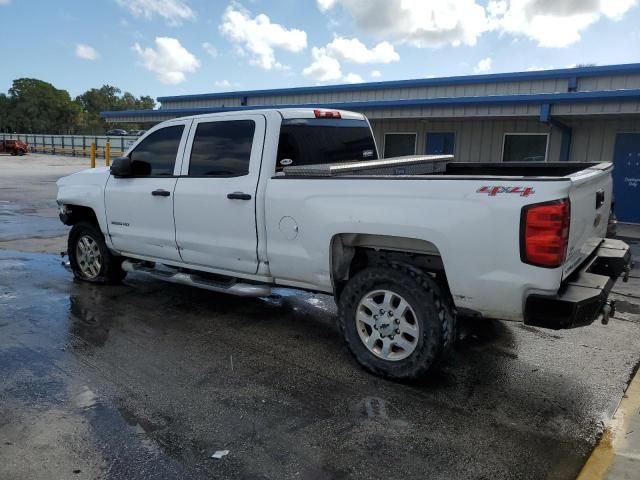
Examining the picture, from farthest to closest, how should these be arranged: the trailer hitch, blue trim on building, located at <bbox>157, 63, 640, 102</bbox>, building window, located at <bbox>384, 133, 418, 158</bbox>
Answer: building window, located at <bbox>384, 133, 418, 158</bbox>
blue trim on building, located at <bbox>157, 63, 640, 102</bbox>
the trailer hitch

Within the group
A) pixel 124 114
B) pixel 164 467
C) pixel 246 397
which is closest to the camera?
pixel 164 467

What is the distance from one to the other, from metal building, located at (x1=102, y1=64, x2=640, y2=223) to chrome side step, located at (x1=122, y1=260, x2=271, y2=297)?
891cm

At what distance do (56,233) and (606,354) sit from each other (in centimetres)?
959

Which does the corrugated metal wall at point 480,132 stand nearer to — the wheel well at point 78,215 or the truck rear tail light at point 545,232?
the wheel well at point 78,215

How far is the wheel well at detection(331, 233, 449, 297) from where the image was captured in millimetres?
3895

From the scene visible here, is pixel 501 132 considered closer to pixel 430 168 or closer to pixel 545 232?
pixel 430 168

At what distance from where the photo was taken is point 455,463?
298 cm

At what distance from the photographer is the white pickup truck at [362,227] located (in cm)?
331

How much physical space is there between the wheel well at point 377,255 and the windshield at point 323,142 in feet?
3.25

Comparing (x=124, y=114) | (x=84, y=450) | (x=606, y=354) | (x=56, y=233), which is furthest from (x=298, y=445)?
(x=124, y=114)

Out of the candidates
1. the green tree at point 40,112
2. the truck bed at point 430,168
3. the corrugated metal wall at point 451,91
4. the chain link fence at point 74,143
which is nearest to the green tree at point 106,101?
the green tree at point 40,112

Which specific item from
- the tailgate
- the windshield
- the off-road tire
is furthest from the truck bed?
the off-road tire

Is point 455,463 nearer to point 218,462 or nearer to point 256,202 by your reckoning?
point 218,462

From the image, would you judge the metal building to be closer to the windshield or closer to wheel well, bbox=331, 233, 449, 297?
the windshield
